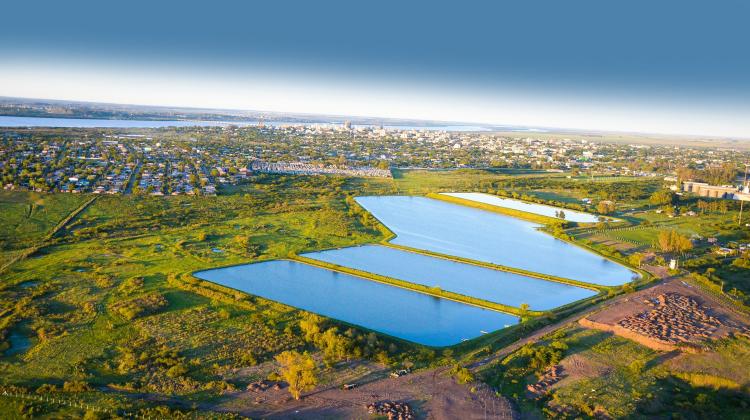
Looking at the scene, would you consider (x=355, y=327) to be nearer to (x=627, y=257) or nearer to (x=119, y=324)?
(x=119, y=324)

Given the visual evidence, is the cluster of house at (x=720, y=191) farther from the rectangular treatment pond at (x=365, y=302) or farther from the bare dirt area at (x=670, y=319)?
the rectangular treatment pond at (x=365, y=302)

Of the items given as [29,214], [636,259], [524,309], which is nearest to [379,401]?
[524,309]

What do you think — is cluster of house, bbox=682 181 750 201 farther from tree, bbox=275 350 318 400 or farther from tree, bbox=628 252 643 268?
tree, bbox=275 350 318 400

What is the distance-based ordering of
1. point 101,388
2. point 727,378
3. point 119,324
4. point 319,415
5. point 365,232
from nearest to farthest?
1. point 319,415
2. point 101,388
3. point 727,378
4. point 119,324
5. point 365,232

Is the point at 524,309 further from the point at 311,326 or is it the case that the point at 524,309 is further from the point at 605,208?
the point at 605,208

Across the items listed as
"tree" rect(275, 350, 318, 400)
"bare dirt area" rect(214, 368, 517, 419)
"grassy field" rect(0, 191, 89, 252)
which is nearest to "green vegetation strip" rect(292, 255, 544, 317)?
"bare dirt area" rect(214, 368, 517, 419)

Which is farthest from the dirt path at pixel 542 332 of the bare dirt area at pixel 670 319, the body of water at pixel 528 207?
the body of water at pixel 528 207

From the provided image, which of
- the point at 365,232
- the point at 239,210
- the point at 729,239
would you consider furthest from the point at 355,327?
the point at 729,239
